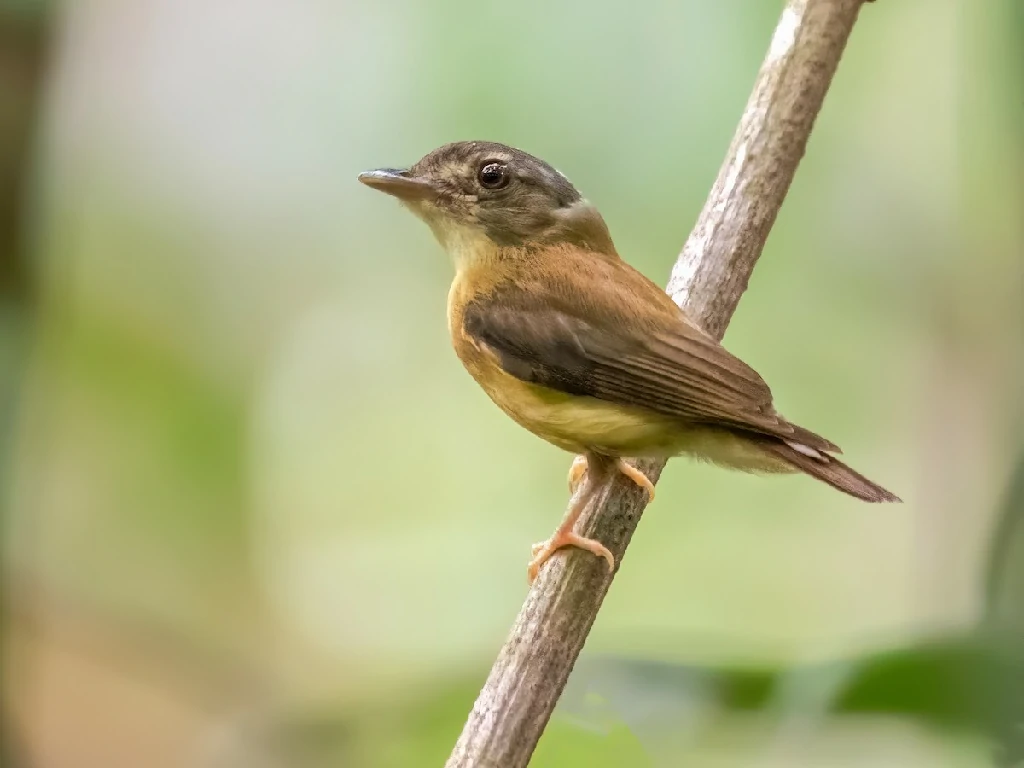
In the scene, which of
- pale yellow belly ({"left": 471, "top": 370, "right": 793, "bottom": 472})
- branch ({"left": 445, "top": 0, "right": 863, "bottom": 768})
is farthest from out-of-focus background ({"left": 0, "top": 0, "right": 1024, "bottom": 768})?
pale yellow belly ({"left": 471, "top": 370, "right": 793, "bottom": 472})

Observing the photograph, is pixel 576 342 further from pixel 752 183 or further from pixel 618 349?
pixel 752 183

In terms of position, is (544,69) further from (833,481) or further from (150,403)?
(833,481)

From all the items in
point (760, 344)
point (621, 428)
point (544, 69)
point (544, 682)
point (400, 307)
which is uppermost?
point (544, 69)

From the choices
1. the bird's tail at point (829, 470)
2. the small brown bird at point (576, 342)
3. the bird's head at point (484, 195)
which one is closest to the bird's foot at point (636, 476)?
the small brown bird at point (576, 342)

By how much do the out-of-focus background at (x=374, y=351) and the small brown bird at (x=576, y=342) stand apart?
3.42 feet

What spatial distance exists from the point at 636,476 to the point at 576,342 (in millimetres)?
293

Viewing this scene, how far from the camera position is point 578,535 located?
1.50m

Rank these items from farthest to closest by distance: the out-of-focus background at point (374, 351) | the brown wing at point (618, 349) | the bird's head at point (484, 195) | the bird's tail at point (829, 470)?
the out-of-focus background at point (374, 351) < the bird's head at point (484, 195) < the brown wing at point (618, 349) < the bird's tail at point (829, 470)

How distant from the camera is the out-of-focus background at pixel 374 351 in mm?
2602

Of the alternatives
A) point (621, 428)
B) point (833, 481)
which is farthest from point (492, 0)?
point (833, 481)

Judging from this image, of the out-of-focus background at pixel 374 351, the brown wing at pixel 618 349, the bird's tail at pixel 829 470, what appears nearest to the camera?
the bird's tail at pixel 829 470

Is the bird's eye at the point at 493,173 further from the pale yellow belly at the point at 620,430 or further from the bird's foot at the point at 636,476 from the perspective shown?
the bird's foot at the point at 636,476

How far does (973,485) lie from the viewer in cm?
241

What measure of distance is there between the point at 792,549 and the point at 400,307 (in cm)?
146
